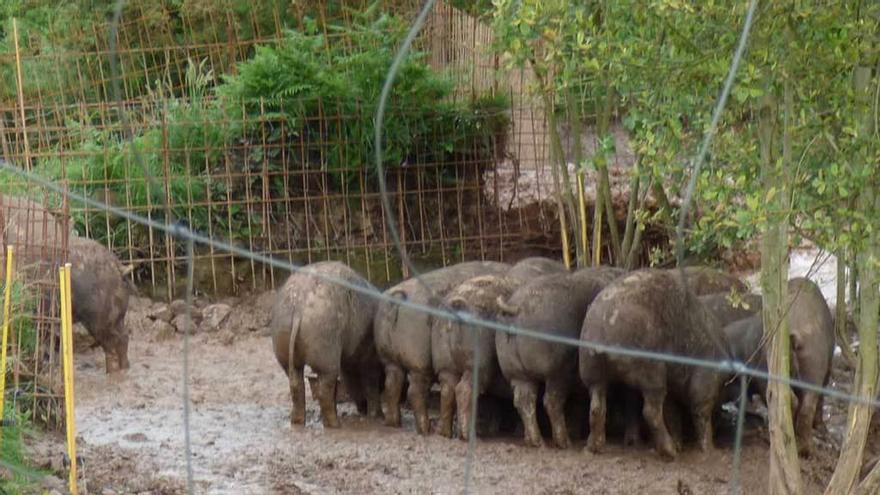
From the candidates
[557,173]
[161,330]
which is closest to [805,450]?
[557,173]

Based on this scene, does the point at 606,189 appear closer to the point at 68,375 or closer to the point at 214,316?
the point at 214,316

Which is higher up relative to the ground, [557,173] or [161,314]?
[557,173]

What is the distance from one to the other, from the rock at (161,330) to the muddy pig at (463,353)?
342 cm

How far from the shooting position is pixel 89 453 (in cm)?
873

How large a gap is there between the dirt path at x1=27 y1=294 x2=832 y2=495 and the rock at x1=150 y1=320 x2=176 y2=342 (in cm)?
152

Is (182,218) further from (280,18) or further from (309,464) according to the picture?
(309,464)

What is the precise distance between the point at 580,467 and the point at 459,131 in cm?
536

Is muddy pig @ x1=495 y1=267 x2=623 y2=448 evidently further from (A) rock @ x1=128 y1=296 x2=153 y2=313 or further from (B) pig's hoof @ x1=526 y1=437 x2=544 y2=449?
(A) rock @ x1=128 y1=296 x2=153 y2=313

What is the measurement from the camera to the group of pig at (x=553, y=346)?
9.30m

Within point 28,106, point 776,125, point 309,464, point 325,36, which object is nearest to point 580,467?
point 309,464

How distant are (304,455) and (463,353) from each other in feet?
4.00

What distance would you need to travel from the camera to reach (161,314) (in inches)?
504

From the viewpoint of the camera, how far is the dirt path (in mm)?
8469

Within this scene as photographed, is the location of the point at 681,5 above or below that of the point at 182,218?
above
